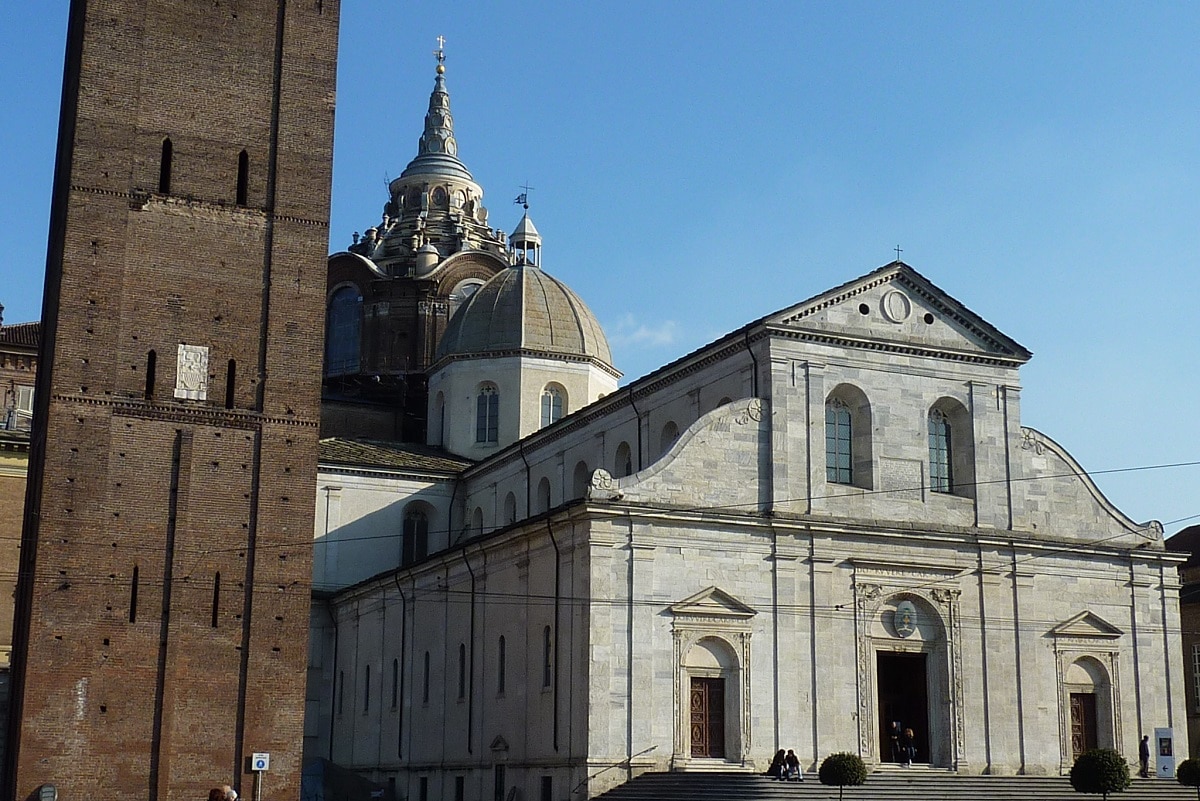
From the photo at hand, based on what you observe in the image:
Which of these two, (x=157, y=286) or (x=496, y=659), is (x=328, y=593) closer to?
(x=496, y=659)

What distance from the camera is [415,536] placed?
5044cm

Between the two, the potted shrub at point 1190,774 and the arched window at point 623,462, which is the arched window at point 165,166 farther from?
the potted shrub at point 1190,774

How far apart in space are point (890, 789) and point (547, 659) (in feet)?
25.4

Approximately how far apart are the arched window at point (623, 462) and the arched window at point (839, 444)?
6.37 m

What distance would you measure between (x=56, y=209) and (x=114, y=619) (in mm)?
10287

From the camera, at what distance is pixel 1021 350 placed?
3906 cm

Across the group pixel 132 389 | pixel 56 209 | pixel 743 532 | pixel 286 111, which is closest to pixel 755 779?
pixel 743 532

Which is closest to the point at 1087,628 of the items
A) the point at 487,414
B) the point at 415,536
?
the point at 415,536

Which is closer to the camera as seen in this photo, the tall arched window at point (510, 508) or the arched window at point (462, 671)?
the arched window at point (462, 671)

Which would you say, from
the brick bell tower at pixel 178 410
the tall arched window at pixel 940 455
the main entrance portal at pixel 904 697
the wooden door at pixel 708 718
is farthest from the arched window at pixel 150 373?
the tall arched window at pixel 940 455

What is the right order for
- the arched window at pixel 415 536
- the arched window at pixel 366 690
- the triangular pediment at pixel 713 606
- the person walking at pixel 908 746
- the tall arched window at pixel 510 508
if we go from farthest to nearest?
the arched window at pixel 415 536 < the tall arched window at pixel 510 508 < the arched window at pixel 366 690 < the person walking at pixel 908 746 < the triangular pediment at pixel 713 606

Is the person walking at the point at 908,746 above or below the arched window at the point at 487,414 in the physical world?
below

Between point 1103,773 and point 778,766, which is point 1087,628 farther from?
point 778,766

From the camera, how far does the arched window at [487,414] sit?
2093 inches
